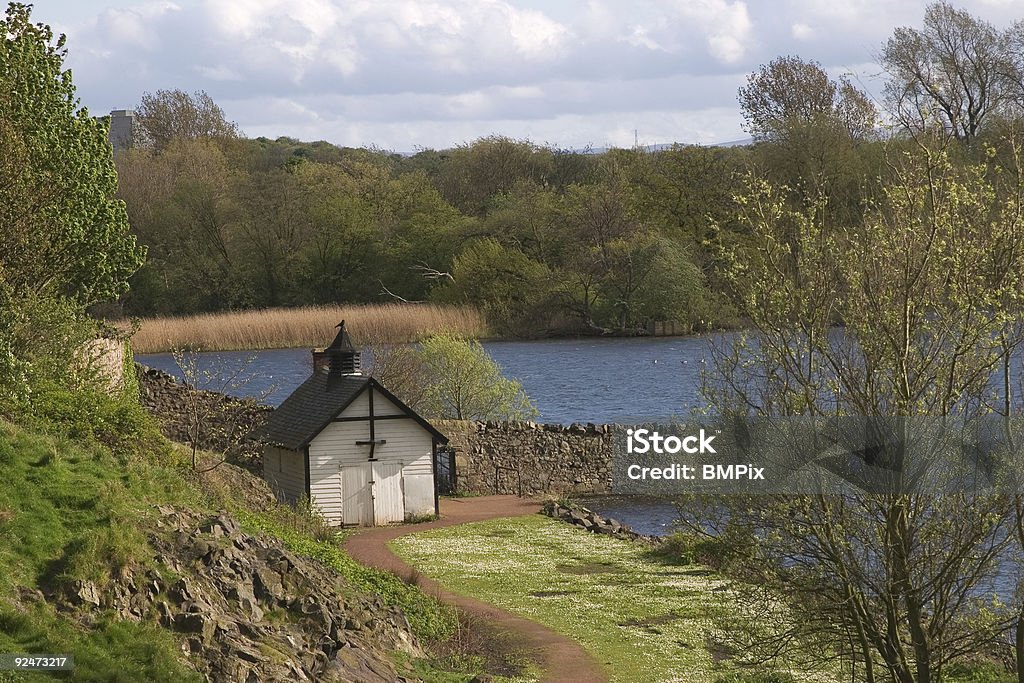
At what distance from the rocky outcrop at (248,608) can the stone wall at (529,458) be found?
A: 65.8ft

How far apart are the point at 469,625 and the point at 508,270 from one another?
188 ft

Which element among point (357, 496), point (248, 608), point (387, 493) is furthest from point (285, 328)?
point (248, 608)

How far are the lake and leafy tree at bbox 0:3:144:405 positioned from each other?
53.1 ft

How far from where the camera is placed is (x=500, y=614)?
2125 cm

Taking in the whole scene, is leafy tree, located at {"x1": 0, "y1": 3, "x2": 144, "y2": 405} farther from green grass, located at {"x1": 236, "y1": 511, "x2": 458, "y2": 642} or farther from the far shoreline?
the far shoreline

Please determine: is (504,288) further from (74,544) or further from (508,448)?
(74,544)

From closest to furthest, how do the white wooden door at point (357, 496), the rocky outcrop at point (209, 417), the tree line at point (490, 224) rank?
the white wooden door at point (357, 496)
the rocky outcrop at point (209, 417)
the tree line at point (490, 224)

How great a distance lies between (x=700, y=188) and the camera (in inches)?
3329

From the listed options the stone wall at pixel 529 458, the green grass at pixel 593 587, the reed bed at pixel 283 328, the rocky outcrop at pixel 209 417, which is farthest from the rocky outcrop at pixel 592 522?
the reed bed at pixel 283 328

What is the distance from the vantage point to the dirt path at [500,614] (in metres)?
17.8

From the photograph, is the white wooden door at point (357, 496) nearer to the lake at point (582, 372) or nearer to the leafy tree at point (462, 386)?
the leafy tree at point (462, 386)

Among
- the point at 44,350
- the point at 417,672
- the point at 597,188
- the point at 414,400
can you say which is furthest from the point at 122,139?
the point at 417,672

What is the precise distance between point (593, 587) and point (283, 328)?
47667 mm

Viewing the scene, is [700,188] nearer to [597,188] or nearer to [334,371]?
[597,188]
